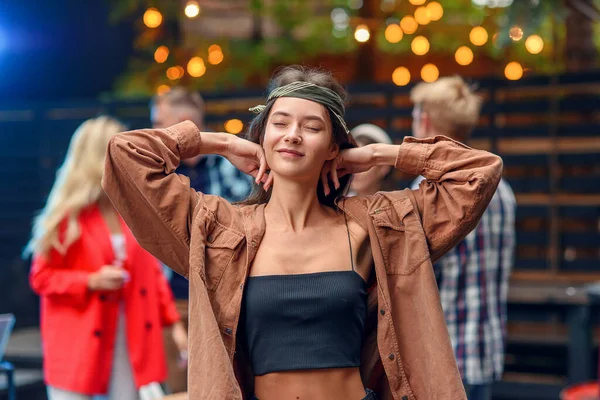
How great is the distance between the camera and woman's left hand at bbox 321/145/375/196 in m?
2.86

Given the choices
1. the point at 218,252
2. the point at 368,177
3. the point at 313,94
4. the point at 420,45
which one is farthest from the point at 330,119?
the point at 420,45

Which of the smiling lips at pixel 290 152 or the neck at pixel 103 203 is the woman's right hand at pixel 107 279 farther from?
the smiling lips at pixel 290 152

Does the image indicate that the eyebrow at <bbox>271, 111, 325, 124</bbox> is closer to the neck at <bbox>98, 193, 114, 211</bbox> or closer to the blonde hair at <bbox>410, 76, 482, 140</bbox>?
the blonde hair at <bbox>410, 76, 482, 140</bbox>

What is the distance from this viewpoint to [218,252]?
8.83ft

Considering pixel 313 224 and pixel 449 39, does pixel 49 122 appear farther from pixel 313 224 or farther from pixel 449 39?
pixel 313 224

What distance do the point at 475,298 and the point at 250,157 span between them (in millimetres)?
1546

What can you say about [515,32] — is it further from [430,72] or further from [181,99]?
[430,72]

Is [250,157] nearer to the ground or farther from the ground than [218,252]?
farther from the ground

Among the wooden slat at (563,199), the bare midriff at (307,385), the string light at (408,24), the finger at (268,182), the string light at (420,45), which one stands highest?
the string light at (408,24)

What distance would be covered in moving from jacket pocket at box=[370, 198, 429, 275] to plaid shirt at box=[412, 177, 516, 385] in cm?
121

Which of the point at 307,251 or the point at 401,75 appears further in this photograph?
the point at 401,75

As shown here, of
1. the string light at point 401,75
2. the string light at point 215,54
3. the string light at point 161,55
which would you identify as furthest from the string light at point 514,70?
the string light at point 161,55

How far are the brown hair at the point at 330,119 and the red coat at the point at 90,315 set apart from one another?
1.52 meters

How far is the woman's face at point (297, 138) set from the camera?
106 inches
